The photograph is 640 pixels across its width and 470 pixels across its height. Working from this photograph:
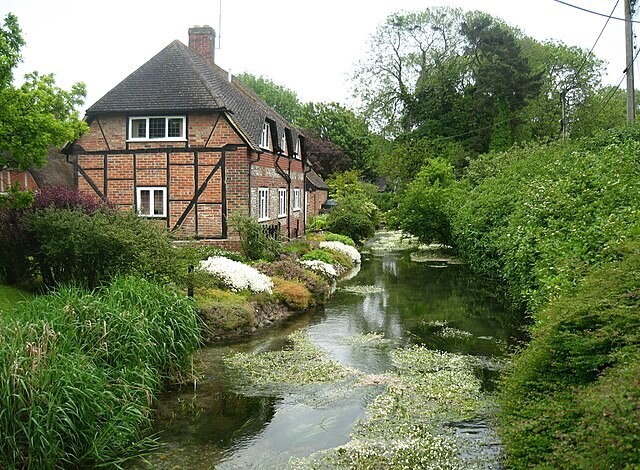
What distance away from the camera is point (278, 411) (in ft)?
31.1

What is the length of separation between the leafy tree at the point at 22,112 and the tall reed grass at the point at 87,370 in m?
5.16

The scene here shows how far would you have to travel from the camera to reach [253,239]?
853 inches

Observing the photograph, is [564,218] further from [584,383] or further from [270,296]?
[270,296]

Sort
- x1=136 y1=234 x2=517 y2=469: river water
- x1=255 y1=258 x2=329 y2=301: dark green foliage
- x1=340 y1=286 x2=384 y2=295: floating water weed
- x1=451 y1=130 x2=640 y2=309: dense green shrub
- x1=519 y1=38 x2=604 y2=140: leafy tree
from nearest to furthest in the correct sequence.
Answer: x1=451 y1=130 x2=640 y2=309: dense green shrub
x1=136 y1=234 x2=517 y2=469: river water
x1=255 y1=258 x2=329 y2=301: dark green foliage
x1=340 y1=286 x2=384 y2=295: floating water weed
x1=519 y1=38 x2=604 y2=140: leafy tree

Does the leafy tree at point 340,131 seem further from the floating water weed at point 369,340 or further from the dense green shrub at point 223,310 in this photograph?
the floating water weed at point 369,340

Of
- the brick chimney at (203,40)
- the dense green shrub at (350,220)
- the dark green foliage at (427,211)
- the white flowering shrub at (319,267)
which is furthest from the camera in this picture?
the dense green shrub at (350,220)

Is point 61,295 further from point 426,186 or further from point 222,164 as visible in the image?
point 426,186

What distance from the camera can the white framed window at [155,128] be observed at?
78.5ft

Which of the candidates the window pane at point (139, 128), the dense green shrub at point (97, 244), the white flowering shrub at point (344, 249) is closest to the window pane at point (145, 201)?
the window pane at point (139, 128)

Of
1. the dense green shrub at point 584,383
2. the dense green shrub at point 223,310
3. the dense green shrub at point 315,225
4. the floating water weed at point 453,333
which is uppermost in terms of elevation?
the dense green shrub at point 315,225

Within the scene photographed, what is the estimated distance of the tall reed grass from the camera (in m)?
6.76

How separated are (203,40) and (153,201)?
11666mm

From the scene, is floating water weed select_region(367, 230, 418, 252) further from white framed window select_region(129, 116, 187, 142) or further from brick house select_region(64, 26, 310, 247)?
white framed window select_region(129, 116, 187, 142)

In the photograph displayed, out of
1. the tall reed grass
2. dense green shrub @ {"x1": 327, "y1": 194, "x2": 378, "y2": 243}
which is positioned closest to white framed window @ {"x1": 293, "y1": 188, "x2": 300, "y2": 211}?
dense green shrub @ {"x1": 327, "y1": 194, "x2": 378, "y2": 243}
